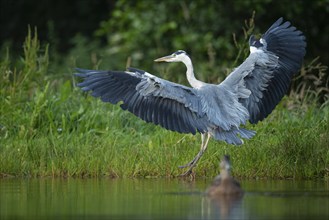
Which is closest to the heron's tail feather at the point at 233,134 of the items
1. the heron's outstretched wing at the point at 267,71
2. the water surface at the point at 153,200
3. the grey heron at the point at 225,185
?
the water surface at the point at 153,200

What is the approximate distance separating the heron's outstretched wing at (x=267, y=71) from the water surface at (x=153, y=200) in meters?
1.24

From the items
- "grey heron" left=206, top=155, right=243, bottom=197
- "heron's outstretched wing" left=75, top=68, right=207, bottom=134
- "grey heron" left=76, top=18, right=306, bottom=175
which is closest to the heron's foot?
"grey heron" left=76, top=18, right=306, bottom=175

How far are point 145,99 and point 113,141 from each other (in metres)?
1.38

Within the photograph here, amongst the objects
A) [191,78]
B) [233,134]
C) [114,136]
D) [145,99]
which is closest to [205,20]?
[114,136]

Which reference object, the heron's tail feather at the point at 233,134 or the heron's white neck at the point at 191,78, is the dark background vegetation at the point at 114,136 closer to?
the heron's tail feather at the point at 233,134

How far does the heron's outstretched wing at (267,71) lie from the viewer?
444 inches

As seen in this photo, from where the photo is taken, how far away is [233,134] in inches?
420

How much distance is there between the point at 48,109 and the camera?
12906 millimetres

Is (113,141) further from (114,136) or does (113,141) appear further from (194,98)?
(194,98)

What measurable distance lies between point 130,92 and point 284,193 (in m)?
2.43

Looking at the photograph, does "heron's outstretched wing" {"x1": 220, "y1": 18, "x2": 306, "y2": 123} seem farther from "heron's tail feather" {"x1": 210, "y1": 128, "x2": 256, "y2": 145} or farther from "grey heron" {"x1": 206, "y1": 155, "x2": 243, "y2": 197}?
"grey heron" {"x1": 206, "y1": 155, "x2": 243, "y2": 197}

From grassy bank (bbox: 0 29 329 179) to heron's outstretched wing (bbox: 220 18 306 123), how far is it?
1.48ft

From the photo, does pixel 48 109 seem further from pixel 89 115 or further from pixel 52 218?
pixel 52 218

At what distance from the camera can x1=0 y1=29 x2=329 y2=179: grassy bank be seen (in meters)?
11.1
